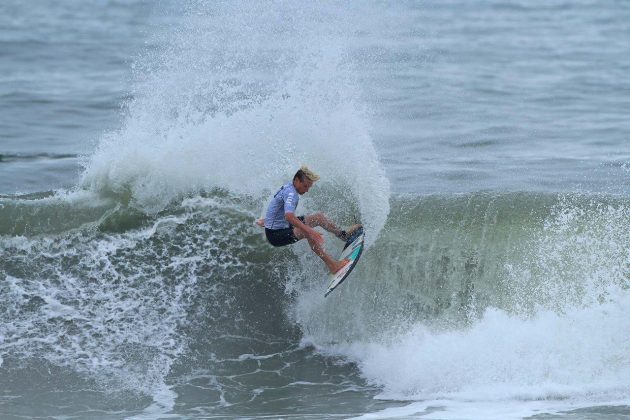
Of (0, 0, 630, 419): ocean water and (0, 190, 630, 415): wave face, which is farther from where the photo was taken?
(0, 190, 630, 415): wave face

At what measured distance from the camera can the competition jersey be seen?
36.2ft

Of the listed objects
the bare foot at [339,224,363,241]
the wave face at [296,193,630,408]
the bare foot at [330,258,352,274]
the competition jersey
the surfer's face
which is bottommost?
the wave face at [296,193,630,408]

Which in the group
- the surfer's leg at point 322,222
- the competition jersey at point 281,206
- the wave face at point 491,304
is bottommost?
the wave face at point 491,304

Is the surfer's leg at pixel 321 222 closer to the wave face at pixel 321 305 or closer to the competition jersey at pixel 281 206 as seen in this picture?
the competition jersey at pixel 281 206

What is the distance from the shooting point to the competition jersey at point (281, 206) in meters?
11.0

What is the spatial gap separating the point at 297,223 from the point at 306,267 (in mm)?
1815

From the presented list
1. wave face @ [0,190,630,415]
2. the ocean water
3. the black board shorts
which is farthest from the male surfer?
the ocean water

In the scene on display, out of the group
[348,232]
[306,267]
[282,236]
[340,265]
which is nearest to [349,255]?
[340,265]

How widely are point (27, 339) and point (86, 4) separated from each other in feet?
101

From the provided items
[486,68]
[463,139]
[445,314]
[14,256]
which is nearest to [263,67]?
[463,139]

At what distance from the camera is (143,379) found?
36.5ft

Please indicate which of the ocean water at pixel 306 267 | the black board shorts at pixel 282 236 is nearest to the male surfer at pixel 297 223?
the black board shorts at pixel 282 236

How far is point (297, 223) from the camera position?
35.8ft

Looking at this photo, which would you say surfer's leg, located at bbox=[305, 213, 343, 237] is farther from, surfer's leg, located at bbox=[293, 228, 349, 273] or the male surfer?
surfer's leg, located at bbox=[293, 228, 349, 273]
